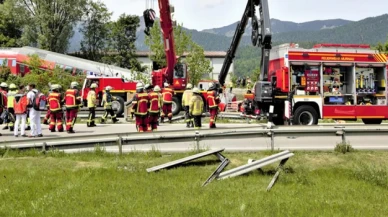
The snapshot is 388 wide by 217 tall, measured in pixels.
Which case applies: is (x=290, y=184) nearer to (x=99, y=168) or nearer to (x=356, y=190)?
(x=356, y=190)

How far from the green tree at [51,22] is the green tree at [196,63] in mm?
17977

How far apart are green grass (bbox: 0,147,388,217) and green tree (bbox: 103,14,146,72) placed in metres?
51.0

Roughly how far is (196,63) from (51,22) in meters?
19.8

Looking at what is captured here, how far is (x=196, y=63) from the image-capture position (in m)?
47.2

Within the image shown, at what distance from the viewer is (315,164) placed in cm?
923

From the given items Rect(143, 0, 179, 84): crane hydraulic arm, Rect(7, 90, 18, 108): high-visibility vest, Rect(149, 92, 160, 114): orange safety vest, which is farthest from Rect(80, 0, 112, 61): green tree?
Rect(149, 92, 160, 114): orange safety vest

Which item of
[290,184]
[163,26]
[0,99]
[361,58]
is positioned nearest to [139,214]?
[290,184]

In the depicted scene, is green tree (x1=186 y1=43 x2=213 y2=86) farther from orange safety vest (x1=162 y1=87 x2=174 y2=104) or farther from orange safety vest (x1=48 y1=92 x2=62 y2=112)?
orange safety vest (x1=48 y1=92 x2=62 y2=112)

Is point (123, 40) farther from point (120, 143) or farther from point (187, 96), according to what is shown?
point (120, 143)

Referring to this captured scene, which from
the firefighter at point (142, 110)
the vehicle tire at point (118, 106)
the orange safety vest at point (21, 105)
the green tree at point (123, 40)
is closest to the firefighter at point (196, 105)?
the firefighter at point (142, 110)

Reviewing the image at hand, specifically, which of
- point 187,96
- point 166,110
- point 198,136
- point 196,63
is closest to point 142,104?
point 198,136

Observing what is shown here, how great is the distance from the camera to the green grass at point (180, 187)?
19.7 feet

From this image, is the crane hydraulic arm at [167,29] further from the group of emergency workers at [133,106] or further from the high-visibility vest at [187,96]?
the group of emergency workers at [133,106]

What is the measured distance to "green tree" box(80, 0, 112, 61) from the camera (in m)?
60.7
